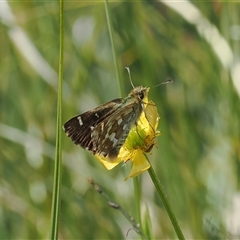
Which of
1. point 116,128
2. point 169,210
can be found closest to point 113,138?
point 116,128

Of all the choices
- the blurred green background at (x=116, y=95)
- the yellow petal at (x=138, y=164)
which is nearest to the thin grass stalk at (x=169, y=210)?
the yellow petal at (x=138, y=164)

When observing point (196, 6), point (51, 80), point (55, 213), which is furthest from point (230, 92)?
point (55, 213)

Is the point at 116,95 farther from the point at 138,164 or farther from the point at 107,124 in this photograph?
the point at 138,164

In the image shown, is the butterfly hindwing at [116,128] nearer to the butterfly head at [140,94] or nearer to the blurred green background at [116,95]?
the butterfly head at [140,94]

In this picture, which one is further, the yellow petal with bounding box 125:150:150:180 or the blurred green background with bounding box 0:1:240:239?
the blurred green background with bounding box 0:1:240:239

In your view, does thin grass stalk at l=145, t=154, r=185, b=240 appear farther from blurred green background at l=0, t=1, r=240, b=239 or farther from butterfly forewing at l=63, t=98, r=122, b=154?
blurred green background at l=0, t=1, r=240, b=239

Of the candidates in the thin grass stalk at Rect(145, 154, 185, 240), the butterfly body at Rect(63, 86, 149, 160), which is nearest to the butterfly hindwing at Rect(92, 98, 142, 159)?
the butterfly body at Rect(63, 86, 149, 160)
